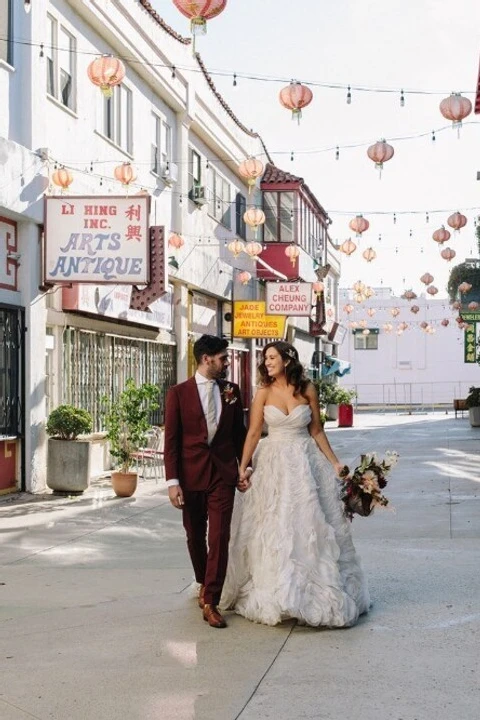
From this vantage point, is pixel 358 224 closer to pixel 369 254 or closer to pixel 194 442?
pixel 369 254

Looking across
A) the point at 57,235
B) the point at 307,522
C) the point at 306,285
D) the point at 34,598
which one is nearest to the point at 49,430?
the point at 57,235

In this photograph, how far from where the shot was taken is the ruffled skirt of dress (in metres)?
6.50

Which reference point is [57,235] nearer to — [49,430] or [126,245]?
[126,245]

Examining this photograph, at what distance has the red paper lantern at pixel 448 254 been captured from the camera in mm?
29172

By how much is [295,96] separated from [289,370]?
7603 millimetres

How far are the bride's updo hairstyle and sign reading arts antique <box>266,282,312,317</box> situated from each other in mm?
20999

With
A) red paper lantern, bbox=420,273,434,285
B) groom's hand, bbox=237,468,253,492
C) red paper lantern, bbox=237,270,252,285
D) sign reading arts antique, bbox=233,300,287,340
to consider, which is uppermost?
red paper lantern, bbox=420,273,434,285

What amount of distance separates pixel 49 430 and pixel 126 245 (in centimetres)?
283

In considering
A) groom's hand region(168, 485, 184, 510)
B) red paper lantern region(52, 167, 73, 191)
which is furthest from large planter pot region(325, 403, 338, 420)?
groom's hand region(168, 485, 184, 510)

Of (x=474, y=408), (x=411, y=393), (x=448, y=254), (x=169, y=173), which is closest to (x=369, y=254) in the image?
(x=448, y=254)

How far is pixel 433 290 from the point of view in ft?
131

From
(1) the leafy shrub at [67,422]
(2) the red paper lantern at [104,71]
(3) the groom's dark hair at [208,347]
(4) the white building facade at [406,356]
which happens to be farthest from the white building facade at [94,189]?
(4) the white building facade at [406,356]

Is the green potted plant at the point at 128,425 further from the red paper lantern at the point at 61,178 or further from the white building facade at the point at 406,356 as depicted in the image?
the white building facade at the point at 406,356

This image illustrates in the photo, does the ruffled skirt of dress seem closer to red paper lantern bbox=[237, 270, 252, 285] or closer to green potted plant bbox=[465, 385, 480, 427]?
red paper lantern bbox=[237, 270, 252, 285]
